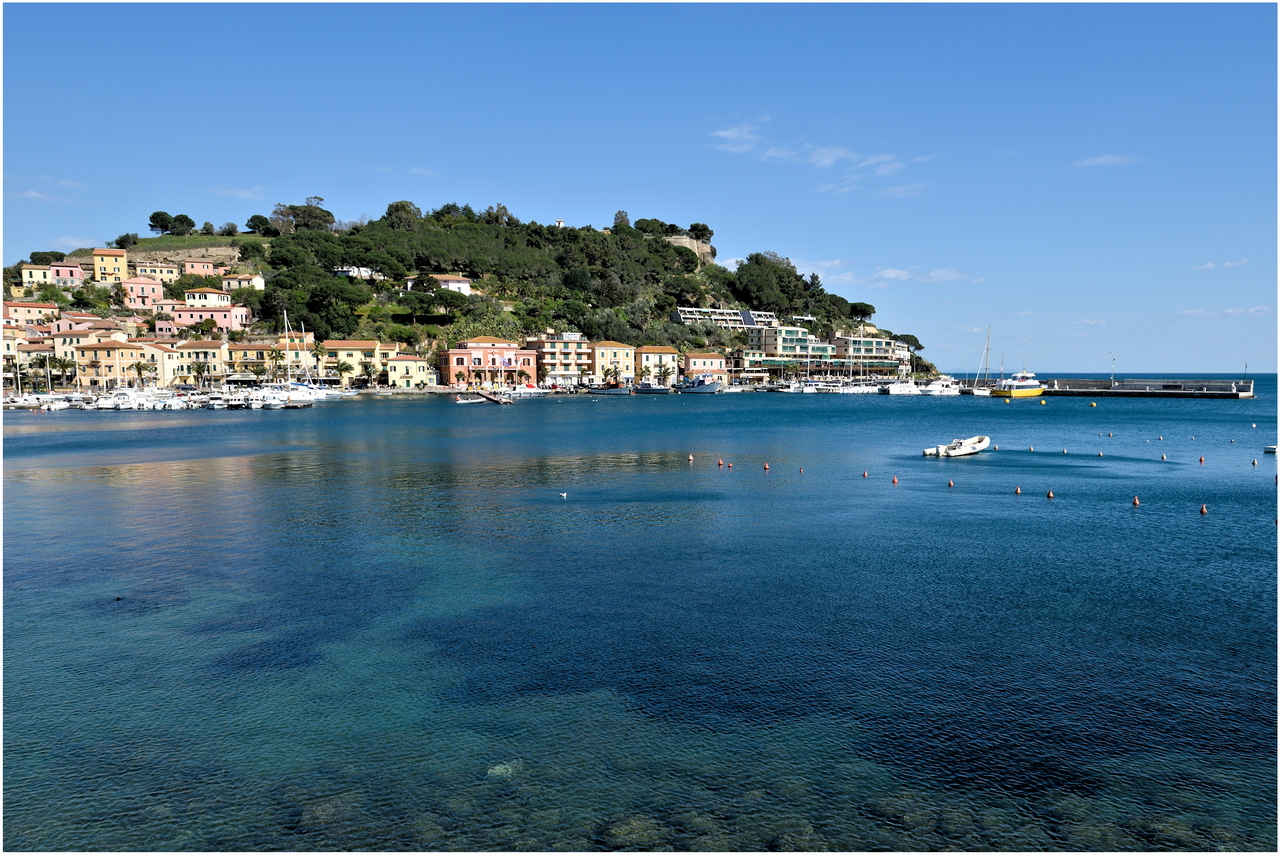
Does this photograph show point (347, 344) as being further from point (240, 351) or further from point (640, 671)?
point (640, 671)

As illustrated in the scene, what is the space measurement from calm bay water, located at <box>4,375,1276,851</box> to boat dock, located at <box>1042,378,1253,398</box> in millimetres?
112749

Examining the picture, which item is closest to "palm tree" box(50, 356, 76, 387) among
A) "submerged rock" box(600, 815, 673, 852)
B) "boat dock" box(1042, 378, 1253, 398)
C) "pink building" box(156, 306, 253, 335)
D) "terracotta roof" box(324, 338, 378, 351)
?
"pink building" box(156, 306, 253, 335)

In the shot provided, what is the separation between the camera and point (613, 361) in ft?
513

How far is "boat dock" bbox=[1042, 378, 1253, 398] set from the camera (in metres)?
126

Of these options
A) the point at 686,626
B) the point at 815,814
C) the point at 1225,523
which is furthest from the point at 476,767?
the point at 1225,523

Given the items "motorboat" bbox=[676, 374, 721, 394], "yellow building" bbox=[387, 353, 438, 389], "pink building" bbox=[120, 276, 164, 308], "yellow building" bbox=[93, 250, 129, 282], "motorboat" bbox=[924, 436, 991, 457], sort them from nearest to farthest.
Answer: "motorboat" bbox=[924, 436, 991, 457] → "yellow building" bbox=[387, 353, 438, 389] → "motorboat" bbox=[676, 374, 721, 394] → "pink building" bbox=[120, 276, 164, 308] → "yellow building" bbox=[93, 250, 129, 282]

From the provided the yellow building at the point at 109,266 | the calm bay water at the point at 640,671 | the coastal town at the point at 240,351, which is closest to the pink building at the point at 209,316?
the coastal town at the point at 240,351

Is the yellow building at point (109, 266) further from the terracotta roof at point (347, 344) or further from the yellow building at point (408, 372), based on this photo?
the yellow building at point (408, 372)

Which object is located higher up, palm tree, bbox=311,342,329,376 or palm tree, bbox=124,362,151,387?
palm tree, bbox=311,342,329,376

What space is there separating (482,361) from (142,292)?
82564 mm

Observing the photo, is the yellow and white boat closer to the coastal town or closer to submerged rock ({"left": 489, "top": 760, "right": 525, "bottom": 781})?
the coastal town

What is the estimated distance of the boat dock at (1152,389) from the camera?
413ft

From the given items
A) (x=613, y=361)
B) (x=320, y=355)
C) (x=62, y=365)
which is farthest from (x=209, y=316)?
(x=613, y=361)

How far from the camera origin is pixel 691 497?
117 ft
